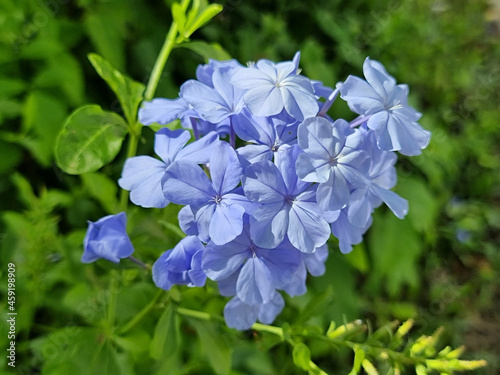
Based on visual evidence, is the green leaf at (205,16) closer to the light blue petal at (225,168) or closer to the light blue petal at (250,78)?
the light blue petal at (250,78)

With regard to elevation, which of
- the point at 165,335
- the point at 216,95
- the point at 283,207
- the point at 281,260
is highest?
the point at 216,95

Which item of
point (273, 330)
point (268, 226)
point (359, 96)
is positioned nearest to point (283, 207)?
point (268, 226)

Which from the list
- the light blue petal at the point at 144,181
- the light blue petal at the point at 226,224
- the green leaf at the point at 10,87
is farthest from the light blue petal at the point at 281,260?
the green leaf at the point at 10,87

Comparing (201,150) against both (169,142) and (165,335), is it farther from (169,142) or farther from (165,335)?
(165,335)

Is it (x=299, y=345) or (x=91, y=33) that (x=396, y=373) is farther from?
(x=91, y=33)

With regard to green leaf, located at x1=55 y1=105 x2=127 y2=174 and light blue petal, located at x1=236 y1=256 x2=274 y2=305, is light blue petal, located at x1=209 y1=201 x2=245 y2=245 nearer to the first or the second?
light blue petal, located at x1=236 y1=256 x2=274 y2=305

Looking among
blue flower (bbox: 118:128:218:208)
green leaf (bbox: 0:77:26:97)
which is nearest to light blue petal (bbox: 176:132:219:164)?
blue flower (bbox: 118:128:218:208)

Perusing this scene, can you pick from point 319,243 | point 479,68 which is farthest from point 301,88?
point 479,68
